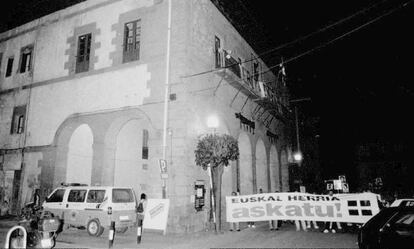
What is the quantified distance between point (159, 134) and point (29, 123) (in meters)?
9.77

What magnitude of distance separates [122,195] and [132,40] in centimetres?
823

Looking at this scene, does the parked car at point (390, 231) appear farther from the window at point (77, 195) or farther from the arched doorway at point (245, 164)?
the arched doorway at point (245, 164)

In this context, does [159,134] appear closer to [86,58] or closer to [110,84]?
[110,84]

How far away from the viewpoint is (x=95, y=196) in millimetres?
11859

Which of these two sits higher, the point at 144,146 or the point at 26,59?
the point at 26,59

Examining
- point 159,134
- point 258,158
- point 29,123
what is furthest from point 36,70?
point 258,158

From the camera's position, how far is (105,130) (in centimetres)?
1531

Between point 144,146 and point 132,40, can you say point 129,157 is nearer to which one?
point 144,146

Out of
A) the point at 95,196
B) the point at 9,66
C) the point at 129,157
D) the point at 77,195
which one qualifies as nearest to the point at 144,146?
the point at 129,157

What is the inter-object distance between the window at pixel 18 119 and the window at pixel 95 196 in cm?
1025

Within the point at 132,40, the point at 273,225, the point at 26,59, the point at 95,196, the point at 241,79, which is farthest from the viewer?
the point at 26,59

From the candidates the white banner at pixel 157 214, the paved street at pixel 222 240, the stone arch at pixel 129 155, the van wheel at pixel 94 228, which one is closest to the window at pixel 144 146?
the stone arch at pixel 129 155

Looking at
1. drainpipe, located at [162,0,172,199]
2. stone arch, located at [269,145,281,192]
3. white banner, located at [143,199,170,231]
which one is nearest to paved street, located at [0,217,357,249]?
white banner, located at [143,199,170,231]

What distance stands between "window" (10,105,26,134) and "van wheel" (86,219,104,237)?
35.6 ft
